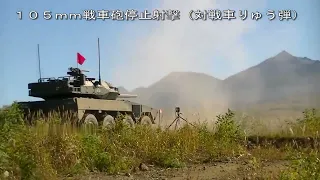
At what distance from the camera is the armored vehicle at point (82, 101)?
1077cm

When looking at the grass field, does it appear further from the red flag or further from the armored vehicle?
the red flag

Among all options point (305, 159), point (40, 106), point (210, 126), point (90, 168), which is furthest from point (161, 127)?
point (305, 159)

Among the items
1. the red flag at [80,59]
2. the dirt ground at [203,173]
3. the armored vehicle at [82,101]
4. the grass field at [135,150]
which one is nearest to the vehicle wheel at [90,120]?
the armored vehicle at [82,101]

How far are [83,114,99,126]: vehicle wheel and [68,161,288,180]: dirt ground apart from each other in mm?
4226

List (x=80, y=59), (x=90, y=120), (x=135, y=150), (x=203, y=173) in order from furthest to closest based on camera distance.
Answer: (x=80, y=59) → (x=90, y=120) → (x=135, y=150) → (x=203, y=173)

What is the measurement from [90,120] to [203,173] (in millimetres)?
5343

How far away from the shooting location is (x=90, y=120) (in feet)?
35.6

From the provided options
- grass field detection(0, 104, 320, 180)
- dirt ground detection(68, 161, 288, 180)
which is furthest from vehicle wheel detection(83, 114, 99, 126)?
dirt ground detection(68, 161, 288, 180)

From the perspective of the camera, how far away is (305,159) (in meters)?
4.02

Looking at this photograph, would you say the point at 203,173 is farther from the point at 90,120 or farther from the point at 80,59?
the point at 80,59

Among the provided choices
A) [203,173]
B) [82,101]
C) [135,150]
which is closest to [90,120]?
[82,101]

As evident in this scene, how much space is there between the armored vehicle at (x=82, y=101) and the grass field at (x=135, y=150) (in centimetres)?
252

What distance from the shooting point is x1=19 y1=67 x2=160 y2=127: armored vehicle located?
1077 cm

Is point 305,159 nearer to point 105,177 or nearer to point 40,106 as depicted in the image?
point 105,177
